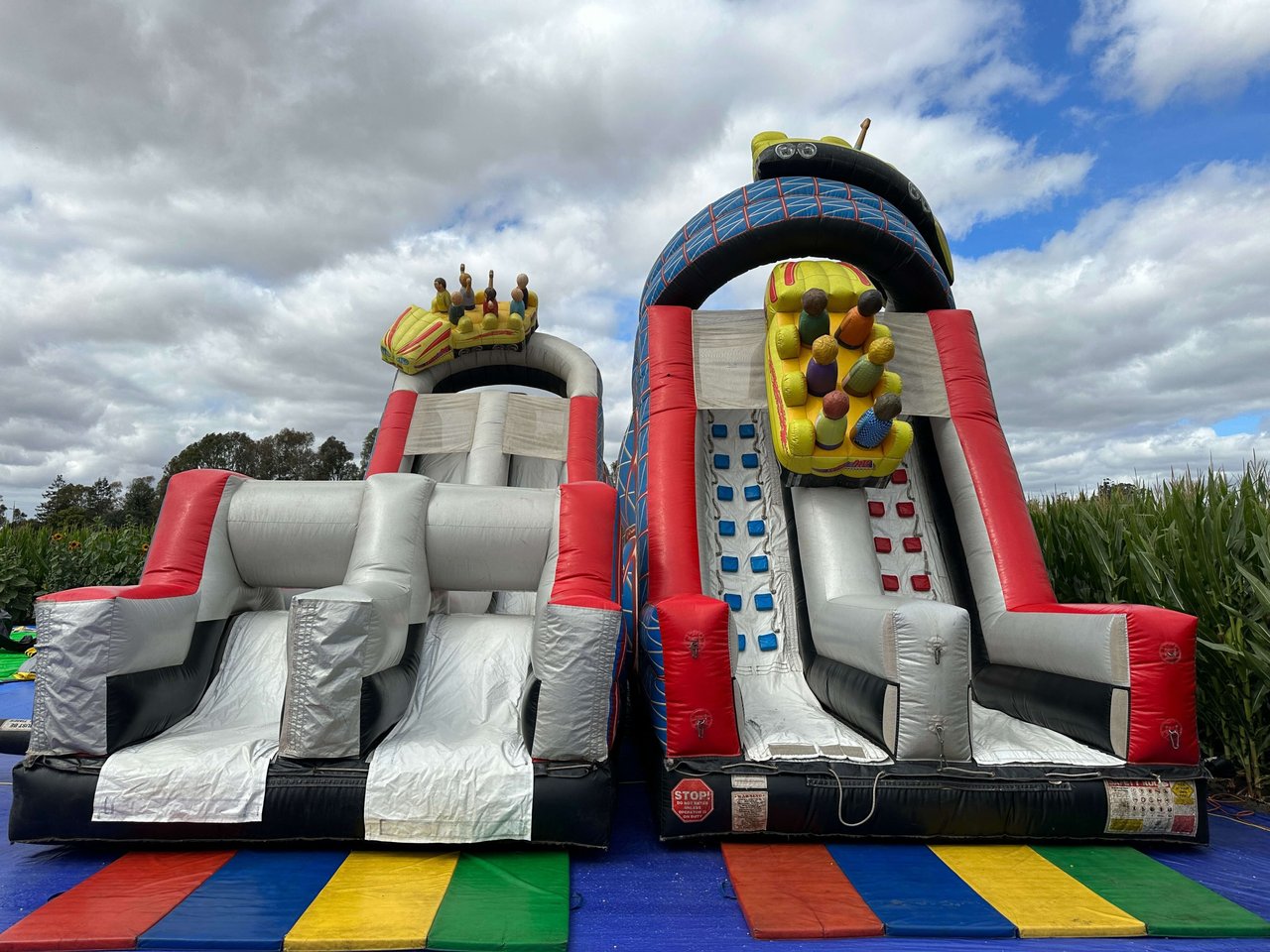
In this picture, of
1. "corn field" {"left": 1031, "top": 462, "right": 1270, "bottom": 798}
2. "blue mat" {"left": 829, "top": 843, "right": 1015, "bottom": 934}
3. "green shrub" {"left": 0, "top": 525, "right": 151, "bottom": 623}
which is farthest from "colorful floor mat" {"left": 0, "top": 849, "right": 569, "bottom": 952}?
"green shrub" {"left": 0, "top": 525, "right": 151, "bottom": 623}

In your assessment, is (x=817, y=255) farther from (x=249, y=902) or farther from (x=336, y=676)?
(x=249, y=902)

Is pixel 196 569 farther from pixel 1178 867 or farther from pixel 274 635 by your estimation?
pixel 1178 867

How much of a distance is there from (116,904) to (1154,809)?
322 centimetres

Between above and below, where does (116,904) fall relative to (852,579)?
below

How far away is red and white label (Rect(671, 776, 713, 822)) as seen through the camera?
100.0 inches

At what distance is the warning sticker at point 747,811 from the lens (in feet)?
8.38

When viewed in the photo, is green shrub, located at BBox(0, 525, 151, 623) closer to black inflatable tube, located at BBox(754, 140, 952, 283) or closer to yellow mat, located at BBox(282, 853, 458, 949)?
yellow mat, located at BBox(282, 853, 458, 949)

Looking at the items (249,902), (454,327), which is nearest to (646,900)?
(249,902)

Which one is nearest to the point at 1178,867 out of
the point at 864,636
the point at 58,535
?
the point at 864,636

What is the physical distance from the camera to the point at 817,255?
13.9 ft

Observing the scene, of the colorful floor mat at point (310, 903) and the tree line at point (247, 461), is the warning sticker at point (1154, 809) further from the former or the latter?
the tree line at point (247, 461)

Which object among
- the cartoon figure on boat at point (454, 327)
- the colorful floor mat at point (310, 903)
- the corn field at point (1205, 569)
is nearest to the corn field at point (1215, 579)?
the corn field at point (1205, 569)

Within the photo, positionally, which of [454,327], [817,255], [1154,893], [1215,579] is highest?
[454,327]

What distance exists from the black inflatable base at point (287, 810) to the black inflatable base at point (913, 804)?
309mm
